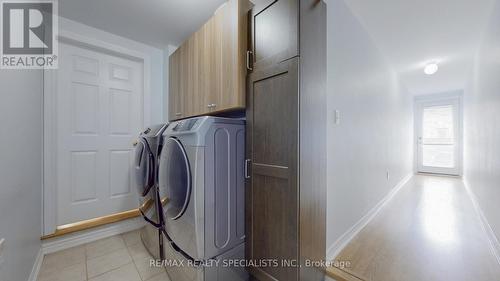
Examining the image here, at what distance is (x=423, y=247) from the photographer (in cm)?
162

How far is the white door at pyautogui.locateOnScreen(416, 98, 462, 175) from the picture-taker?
4.61 metres

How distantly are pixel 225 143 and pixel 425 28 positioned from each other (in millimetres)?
2515

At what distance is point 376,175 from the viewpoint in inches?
95.4

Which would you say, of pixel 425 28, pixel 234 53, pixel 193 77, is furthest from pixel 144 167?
pixel 425 28

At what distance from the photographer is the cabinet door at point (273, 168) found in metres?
1.11

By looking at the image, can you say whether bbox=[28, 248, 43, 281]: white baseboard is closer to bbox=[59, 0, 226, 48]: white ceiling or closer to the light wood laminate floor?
bbox=[59, 0, 226, 48]: white ceiling

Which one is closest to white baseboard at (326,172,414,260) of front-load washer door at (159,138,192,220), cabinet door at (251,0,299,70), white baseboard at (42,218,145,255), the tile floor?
front-load washer door at (159,138,192,220)

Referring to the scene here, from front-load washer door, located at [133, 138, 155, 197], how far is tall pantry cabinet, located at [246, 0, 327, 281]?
878 mm

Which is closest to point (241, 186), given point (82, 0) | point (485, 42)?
point (82, 0)

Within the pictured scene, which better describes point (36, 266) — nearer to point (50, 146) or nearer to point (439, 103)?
point (50, 146)

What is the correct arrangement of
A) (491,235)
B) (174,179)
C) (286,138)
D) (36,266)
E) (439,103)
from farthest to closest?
1. (439,103)
2. (491,235)
3. (36,266)
4. (174,179)
5. (286,138)

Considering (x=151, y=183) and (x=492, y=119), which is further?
(x=492, y=119)

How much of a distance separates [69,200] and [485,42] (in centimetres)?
481

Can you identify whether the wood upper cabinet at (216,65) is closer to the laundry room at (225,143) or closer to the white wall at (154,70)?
the laundry room at (225,143)
